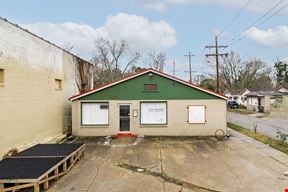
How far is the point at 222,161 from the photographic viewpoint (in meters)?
11.0

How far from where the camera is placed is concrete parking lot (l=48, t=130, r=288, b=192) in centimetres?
806

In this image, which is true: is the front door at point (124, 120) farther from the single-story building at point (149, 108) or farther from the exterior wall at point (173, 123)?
the exterior wall at point (173, 123)

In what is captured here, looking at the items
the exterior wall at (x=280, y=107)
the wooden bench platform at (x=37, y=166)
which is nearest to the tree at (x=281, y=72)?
the exterior wall at (x=280, y=107)

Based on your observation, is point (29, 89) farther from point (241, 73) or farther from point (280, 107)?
point (241, 73)

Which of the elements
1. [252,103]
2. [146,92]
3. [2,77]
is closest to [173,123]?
[146,92]

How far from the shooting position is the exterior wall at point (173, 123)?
16.9m

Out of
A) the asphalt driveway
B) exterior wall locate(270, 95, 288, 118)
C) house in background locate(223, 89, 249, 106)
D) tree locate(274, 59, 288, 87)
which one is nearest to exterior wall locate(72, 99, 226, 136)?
the asphalt driveway

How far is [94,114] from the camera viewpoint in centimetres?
1711

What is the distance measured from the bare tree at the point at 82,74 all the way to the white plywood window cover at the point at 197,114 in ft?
29.0

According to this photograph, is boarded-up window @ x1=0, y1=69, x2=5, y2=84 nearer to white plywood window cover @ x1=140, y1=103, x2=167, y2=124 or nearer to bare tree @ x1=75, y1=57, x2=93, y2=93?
white plywood window cover @ x1=140, y1=103, x2=167, y2=124

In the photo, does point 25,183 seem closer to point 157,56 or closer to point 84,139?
point 84,139

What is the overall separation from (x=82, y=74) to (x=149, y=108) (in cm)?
733

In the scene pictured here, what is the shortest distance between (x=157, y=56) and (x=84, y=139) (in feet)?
150

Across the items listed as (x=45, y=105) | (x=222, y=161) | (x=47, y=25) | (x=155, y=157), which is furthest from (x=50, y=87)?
(x=47, y=25)
